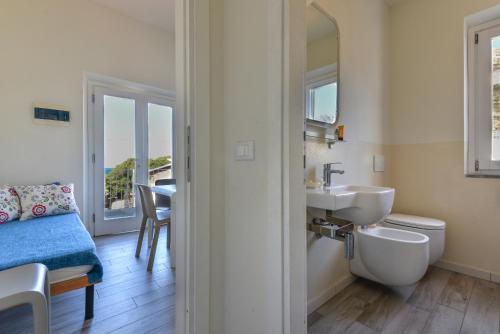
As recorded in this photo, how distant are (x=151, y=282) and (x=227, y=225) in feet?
4.01

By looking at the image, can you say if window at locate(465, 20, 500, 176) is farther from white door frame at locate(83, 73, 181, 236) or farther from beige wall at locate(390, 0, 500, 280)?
white door frame at locate(83, 73, 181, 236)

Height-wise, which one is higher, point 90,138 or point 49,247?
point 90,138

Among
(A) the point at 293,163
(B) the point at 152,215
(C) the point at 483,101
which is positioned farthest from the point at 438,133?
(B) the point at 152,215

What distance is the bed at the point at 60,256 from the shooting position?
1303mm

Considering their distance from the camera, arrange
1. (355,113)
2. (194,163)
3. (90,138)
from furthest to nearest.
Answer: (90,138)
(355,113)
(194,163)

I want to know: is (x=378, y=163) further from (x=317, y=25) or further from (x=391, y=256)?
(x=317, y=25)

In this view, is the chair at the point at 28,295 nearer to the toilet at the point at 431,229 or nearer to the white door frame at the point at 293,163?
the white door frame at the point at 293,163

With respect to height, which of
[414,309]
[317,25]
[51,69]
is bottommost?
[414,309]

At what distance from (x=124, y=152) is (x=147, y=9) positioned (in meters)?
1.86

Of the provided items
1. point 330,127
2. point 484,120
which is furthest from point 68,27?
point 484,120

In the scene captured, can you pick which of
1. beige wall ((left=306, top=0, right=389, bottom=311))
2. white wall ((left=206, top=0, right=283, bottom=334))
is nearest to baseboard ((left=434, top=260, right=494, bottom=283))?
beige wall ((left=306, top=0, right=389, bottom=311))

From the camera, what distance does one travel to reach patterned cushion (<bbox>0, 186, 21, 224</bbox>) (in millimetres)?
2069

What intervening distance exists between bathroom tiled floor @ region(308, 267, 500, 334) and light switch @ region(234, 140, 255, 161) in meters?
1.13

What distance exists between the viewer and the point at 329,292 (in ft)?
5.49
